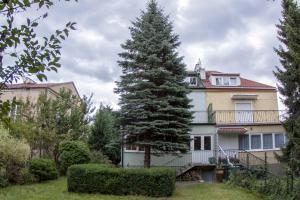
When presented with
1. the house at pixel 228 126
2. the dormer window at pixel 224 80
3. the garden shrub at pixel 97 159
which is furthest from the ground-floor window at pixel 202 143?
the dormer window at pixel 224 80

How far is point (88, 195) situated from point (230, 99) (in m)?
21.6

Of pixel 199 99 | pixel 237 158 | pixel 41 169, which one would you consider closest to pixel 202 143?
pixel 237 158

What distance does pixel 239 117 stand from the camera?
108 feet

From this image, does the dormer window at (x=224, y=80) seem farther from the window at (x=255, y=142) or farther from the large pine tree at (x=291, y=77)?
the large pine tree at (x=291, y=77)

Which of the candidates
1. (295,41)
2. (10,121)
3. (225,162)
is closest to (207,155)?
(225,162)


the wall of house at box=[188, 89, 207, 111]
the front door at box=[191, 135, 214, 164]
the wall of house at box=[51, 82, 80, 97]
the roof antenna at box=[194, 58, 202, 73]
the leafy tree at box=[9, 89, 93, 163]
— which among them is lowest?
the front door at box=[191, 135, 214, 164]

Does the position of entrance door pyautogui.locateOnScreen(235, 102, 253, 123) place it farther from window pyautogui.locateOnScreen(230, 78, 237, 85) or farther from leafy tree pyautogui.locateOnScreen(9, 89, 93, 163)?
leafy tree pyautogui.locateOnScreen(9, 89, 93, 163)

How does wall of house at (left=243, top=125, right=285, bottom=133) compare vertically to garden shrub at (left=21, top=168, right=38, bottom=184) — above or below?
above

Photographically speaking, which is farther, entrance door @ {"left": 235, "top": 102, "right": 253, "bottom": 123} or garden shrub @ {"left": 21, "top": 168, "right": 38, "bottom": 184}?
entrance door @ {"left": 235, "top": 102, "right": 253, "bottom": 123}

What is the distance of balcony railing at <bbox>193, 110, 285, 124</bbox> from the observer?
3256 centimetres

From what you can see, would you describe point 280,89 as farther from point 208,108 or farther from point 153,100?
point 208,108

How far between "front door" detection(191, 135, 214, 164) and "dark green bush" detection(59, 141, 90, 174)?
8.95 metres

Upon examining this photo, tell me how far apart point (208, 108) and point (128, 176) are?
59.1ft

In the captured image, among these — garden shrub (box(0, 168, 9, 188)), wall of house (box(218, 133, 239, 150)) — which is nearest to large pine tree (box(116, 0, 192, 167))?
garden shrub (box(0, 168, 9, 188))
